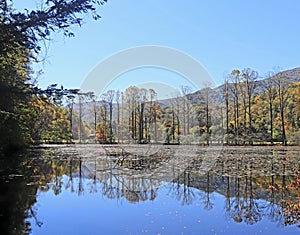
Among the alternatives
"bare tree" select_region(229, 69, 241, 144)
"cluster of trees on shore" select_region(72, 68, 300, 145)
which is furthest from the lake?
"bare tree" select_region(229, 69, 241, 144)

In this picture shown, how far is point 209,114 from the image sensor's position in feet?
104

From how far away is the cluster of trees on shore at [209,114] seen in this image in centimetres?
2912

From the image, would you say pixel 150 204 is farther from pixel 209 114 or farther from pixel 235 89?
pixel 235 89

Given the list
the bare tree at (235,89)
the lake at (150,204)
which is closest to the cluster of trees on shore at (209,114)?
the bare tree at (235,89)

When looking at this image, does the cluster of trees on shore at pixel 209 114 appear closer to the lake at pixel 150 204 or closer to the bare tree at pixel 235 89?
the bare tree at pixel 235 89

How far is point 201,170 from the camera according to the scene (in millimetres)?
9680

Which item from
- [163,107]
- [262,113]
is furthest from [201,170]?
[163,107]

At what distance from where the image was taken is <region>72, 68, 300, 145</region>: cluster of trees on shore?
29125mm

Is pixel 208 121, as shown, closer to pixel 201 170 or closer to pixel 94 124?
pixel 94 124

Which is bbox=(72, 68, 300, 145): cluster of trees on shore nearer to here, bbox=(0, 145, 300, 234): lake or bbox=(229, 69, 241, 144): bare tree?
bbox=(229, 69, 241, 144): bare tree

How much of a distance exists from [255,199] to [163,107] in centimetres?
3060

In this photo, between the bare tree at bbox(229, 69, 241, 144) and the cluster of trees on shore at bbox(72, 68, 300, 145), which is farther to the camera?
the bare tree at bbox(229, 69, 241, 144)

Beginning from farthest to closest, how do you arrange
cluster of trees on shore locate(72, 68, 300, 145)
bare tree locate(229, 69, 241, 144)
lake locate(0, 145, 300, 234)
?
1. bare tree locate(229, 69, 241, 144)
2. cluster of trees on shore locate(72, 68, 300, 145)
3. lake locate(0, 145, 300, 234)

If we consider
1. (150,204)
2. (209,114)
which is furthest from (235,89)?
(150,204)
